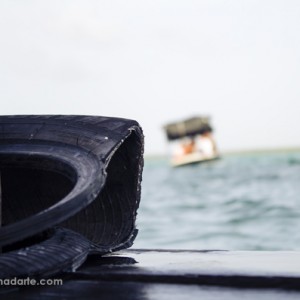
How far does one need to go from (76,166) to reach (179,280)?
500 mm

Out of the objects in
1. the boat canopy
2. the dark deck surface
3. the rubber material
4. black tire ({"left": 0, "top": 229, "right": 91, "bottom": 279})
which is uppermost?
the boat canopy

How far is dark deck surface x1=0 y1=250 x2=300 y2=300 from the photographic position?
1.27 m

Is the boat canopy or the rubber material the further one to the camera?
the boat canopy

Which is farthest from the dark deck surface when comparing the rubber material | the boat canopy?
the boat canopy

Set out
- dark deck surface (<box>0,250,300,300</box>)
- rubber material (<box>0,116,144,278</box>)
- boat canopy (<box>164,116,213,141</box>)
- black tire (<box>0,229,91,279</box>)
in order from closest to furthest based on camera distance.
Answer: dark deck surface (<box>0,250,300,300</box>) < black tire (<box>0,229,91,279</box>) < rubber material (<box>0,116,144,278</box>) < boat canopy (<box>164,116,213,141</box>)

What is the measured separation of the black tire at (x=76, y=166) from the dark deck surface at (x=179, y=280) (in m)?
0.27

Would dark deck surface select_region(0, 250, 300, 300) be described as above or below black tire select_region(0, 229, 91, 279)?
below

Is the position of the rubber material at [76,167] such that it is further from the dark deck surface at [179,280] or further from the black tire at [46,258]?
the dark deck surface at [179,280]

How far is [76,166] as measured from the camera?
5.54 ft

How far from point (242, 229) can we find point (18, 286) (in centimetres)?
876

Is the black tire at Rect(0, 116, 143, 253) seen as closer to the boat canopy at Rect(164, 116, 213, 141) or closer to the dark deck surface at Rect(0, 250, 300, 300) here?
the dark deck surface at Rect(0, 250, 300, 300)

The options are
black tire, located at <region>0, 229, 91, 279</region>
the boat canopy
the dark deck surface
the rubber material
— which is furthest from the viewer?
the boat canopy

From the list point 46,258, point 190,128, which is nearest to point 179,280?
point 46,258

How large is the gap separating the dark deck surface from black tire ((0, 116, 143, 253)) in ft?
0.88
